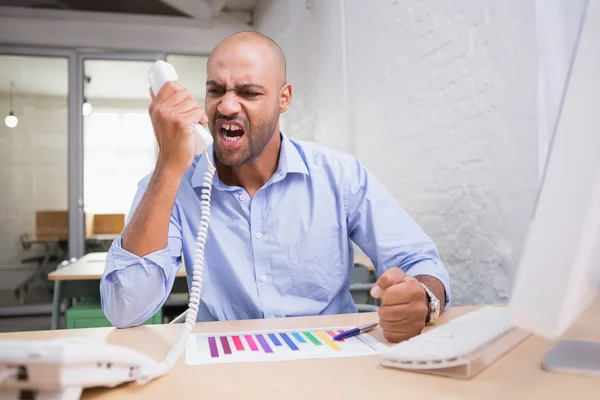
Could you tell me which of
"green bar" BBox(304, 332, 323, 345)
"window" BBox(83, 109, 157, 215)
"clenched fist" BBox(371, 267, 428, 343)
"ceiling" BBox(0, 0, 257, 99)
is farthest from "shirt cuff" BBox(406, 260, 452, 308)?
"window" BBox(83, 109, 157, 215)

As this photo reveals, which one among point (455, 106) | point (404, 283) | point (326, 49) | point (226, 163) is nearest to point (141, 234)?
point (226, 163)

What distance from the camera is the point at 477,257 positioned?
6.09 feet

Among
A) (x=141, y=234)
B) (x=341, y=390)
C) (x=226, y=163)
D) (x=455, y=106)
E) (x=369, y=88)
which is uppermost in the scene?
(x=369, y=88)

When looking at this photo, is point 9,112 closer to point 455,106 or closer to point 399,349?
point 455,106

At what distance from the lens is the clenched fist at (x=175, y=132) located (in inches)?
42.2

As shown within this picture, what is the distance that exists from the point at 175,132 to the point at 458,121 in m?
1.23

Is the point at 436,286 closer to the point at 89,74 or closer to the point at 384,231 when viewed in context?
the point at 384,231

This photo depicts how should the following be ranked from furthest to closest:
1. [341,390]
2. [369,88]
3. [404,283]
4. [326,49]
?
1. [326,49]
2. [369,88]
3. [404,283]
4. [341,390]

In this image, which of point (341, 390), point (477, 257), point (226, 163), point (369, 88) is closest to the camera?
point (341, 390)

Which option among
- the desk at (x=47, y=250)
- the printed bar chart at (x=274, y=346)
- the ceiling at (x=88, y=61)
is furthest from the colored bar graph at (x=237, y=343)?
the desk at (x=47, y=250)

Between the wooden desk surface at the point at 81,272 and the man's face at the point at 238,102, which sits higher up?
the man's face at the point at 238,102

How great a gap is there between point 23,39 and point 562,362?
6.00 metres

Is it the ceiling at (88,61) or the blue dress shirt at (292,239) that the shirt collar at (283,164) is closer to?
the blue dress shirt at (292,239)

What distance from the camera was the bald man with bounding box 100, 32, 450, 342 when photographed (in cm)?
129
